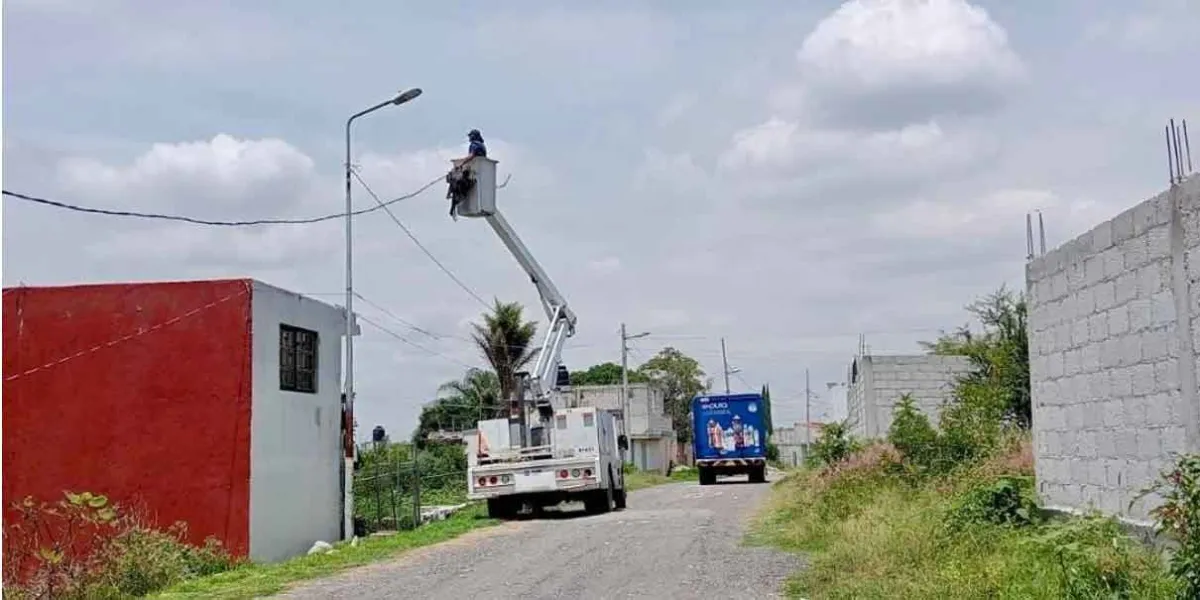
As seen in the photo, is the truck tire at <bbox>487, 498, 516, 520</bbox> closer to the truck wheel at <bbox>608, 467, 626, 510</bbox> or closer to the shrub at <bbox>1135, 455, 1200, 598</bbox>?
the truck wheel at <bbox>608, 467, 626, 510</bbox>

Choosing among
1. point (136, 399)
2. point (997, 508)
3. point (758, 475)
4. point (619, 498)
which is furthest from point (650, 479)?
point (997, 508)

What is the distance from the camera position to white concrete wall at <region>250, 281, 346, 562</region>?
67.7ft

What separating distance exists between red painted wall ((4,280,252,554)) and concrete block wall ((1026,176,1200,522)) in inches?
488

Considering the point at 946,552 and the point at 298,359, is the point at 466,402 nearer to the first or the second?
the point at 298,359

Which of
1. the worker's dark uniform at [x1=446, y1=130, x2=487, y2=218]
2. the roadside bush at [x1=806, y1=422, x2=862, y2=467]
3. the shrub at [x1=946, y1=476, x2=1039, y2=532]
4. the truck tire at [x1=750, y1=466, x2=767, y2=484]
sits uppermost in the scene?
the worker's dark uniform at [x1=446, y1=130, x2=487, y2=218]

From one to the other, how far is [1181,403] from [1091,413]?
2.17m

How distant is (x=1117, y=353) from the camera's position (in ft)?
36.0

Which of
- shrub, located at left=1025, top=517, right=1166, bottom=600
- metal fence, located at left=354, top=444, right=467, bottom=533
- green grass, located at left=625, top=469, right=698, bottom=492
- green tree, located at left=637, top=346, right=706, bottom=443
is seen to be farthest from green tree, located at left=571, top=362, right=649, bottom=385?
shrub, located at left=1025, top=517, right=1166, bottom=600

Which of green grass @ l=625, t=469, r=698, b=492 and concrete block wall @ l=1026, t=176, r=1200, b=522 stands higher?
concrete block wall @ l=1026, t=176, r=1200, b=522

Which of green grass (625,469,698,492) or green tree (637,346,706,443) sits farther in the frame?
green tree (637,346,706,443)

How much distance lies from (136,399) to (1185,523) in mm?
16352

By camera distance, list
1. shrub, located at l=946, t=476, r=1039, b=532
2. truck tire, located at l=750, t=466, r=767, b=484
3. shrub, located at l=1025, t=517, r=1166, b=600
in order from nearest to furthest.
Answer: shrub, located at l=1025, t=517, r=1166, b=600 < shrub, located at l=946, t=476, r=1039, b=532 < truck tire, located at l=750, t=466, r=767, b=484

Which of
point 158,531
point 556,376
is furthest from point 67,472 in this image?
point 556,376

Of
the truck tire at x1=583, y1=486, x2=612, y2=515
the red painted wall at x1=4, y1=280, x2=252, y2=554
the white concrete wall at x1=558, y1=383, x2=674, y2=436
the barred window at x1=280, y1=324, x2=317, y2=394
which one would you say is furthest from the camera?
the white concrete wall at x1=558, y1=383, x2=674, y2=436
